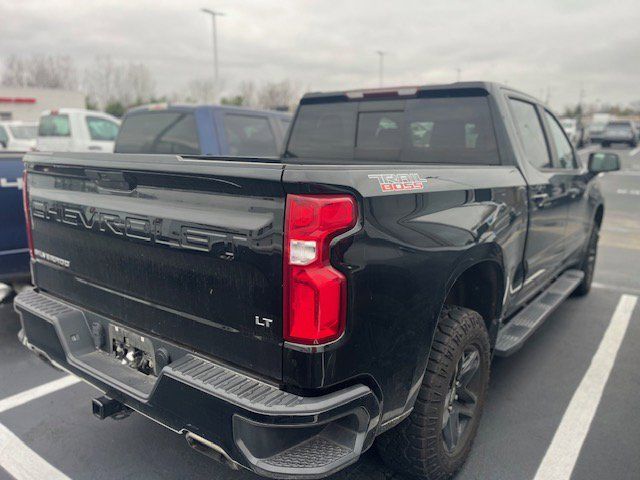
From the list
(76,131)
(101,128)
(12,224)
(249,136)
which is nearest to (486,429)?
(12,224)

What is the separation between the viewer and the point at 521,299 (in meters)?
3.63

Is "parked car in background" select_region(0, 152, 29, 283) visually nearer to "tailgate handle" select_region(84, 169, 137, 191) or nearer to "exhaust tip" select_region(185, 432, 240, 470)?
"tailgate handle" select_region(84, 169, 137, 191)

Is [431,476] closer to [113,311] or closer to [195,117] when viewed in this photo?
[113,311]

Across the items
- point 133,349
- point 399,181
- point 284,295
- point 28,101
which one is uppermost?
point 28,101

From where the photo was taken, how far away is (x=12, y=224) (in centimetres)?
418

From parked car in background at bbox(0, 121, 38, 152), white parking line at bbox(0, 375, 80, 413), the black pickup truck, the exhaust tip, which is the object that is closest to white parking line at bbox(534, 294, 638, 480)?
the black pickup truck

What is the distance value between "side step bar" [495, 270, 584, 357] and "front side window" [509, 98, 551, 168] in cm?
103

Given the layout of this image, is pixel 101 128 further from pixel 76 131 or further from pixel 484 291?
pixel 484 291

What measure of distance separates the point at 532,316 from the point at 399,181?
2.21 metres

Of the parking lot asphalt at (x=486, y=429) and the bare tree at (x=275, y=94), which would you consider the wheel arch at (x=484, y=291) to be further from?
the bare tree at (x=275, y=94)

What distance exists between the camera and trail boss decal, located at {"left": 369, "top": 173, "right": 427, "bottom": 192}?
1.98 m

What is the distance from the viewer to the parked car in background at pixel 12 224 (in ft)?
13.6

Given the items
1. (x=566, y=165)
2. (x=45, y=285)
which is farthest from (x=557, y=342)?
(x=45, y=285)

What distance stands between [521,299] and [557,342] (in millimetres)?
1151
